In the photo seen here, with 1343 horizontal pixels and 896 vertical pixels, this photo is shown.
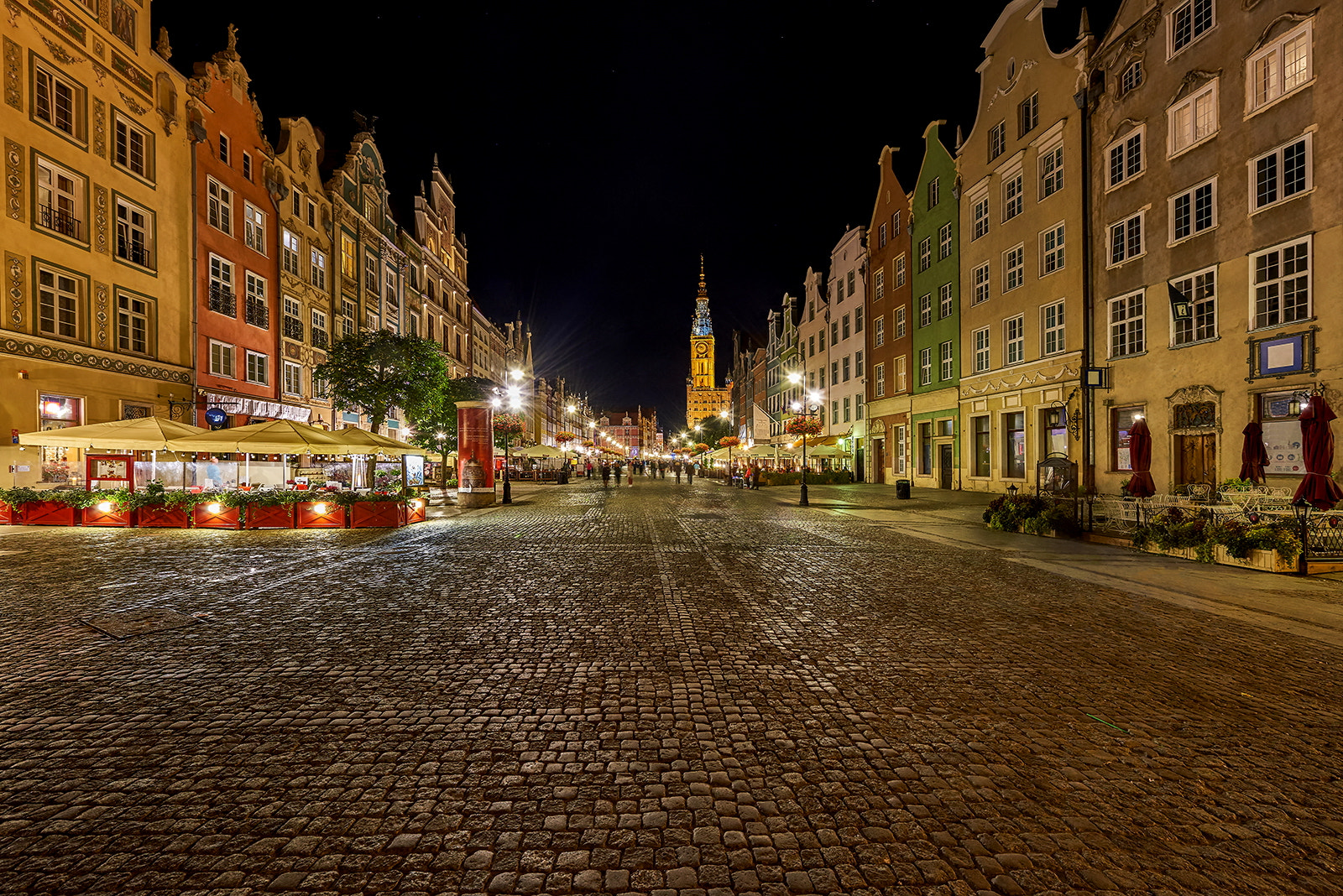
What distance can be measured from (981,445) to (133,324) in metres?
36.1

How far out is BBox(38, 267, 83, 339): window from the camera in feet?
66.2

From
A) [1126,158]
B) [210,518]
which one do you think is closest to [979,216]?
[1126,158]

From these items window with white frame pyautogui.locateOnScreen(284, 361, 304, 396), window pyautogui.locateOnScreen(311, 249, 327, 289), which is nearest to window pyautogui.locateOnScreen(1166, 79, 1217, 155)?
window with white frame pyautogui.locateOnScreen(284, 361, 304, 396)

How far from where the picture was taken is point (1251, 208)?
18.3 m

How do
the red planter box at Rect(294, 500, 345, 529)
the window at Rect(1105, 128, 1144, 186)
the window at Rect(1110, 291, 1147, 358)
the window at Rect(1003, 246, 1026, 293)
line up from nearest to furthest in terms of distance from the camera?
1. the red planter box at Rect(294, 500, 345, 529)
2. the window at Rect(1105, 128, 1144, 186)
3. the window at Rect(1110, 291, 1147, 358)
4. the window at Rect(1003, 246, 1026, 293)

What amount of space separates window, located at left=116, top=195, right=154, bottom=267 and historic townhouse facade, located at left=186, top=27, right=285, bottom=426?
208 centimetres

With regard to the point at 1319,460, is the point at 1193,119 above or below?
above

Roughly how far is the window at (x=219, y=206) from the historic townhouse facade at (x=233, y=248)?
4 cm

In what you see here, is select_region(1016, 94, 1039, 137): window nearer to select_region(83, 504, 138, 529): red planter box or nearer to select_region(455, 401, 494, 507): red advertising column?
select_region(455, 401, 494, 507): red advertising column

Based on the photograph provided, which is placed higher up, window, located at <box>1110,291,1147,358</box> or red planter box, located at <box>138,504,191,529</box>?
window, located at <box>1110,291,1147,358</box>

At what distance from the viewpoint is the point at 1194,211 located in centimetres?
2016

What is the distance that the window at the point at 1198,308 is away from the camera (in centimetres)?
1952

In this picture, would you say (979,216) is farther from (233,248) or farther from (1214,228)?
(233,248)

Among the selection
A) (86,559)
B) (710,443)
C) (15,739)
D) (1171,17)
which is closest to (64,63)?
(86,559)
